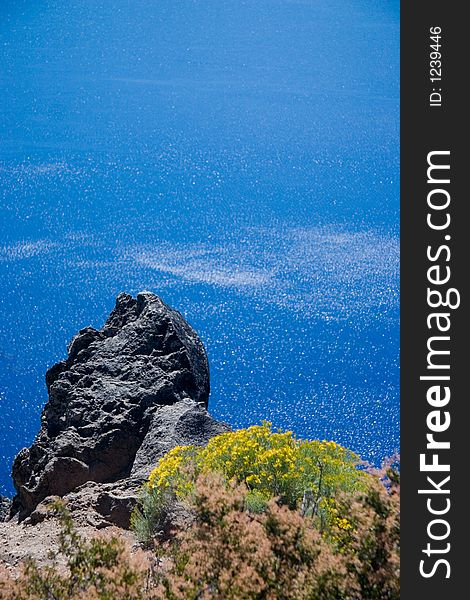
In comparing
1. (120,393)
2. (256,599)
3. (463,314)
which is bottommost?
(256,599)

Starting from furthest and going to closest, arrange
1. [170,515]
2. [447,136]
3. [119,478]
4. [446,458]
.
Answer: [119,478] → [170,515] → [447,136] → [446,458]

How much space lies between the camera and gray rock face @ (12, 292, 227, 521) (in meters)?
12.0

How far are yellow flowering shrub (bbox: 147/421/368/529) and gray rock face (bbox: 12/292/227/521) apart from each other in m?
1.41

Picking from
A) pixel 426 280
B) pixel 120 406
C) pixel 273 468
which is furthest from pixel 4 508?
pixel 426 280

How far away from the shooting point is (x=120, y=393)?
1266 centimetres

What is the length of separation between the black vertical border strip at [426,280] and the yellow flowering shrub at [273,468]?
298cm

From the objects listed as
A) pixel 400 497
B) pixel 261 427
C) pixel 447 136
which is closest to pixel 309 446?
pixel 261 427

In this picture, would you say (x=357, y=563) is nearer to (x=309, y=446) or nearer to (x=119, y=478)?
(x=309, y=446)

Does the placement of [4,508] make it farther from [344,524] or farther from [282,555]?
[282,555]

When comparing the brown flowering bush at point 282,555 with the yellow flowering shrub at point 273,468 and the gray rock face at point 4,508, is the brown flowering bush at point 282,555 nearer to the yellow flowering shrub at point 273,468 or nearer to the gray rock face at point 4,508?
the yellow flowering shrub at point 273,468

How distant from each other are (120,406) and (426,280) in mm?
7293

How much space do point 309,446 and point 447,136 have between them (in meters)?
4.80

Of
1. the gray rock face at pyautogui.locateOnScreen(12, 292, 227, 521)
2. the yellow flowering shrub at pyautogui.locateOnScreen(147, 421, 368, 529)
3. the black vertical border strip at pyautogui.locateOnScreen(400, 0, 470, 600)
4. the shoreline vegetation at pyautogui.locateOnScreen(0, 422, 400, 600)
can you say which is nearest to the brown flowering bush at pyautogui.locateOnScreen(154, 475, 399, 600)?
the shoreline vegetation at pyautogui.locateOnScreen(0, 422, 400, 600)

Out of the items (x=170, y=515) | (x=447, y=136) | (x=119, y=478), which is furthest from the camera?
(x=119, y=478)
